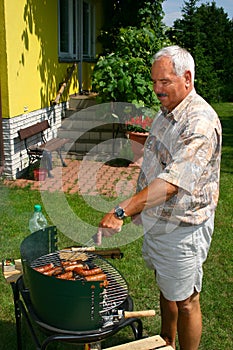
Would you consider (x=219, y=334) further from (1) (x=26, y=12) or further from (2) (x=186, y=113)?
(1) (x=26, y=12)

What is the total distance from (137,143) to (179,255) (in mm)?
4847

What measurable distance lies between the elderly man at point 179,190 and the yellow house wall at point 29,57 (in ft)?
13.5

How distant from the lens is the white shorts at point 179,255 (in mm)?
2002

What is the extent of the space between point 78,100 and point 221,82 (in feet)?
37.3

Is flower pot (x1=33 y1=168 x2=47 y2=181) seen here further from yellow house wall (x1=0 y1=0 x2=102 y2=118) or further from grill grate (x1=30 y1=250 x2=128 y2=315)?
grill grate (x1=30 y1=250 x2=128 y2=315)

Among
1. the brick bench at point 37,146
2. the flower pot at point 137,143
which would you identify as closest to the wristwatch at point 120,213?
the brick bench at point 37,146

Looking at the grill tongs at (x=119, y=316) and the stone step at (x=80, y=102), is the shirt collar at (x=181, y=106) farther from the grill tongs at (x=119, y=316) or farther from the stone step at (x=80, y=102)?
the stone step at (x=80, y=102)

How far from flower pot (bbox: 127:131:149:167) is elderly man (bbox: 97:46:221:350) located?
4.53 meters

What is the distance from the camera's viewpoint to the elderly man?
172cm

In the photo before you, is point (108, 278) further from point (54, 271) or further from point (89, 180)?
point (89, 180)

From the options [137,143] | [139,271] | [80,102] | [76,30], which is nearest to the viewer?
[139,271]

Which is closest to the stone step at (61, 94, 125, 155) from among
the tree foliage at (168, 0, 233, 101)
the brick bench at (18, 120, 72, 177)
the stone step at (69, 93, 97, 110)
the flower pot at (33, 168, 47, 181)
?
the stone step at (69, 93, 97, 110)

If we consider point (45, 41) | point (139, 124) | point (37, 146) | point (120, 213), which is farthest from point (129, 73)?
point (120, 213)

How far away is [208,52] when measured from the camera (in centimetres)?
2006
